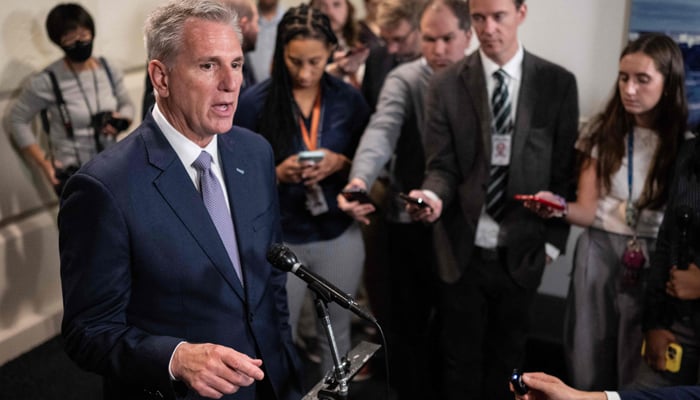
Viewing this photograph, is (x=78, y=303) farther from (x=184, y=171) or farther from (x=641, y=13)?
(x=641, y=13)

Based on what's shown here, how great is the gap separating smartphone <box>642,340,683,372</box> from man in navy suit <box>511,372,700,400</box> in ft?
2.09

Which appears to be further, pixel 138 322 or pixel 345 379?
pixel 138 322

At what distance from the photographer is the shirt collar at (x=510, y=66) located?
94.9 inches

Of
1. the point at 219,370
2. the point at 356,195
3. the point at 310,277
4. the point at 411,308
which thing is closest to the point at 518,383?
the point at 310,277

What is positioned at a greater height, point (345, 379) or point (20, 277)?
point (345, 379)

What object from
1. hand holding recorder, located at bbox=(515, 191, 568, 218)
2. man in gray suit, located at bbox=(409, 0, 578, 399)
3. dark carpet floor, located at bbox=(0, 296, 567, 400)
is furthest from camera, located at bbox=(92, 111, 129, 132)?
hand holding recorder, located at bbox=(515, 191, 568, 218)

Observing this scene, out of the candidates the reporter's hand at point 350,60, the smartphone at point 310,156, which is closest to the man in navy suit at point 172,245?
Result: the smartphone at point 310,156

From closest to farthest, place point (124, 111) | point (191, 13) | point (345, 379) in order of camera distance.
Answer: point (345, 379) < point (191, 13) < point (124, 111)

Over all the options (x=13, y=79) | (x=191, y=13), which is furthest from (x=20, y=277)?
(x=191, y=13)

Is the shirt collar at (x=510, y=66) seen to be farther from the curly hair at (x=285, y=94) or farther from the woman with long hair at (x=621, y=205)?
the curly hair at (x=285, y=94)

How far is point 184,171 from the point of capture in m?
1.51

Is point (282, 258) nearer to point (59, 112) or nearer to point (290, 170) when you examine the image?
point (290, 170)

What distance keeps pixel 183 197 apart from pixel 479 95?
50.6 inches

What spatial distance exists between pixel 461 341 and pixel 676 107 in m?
1.12
